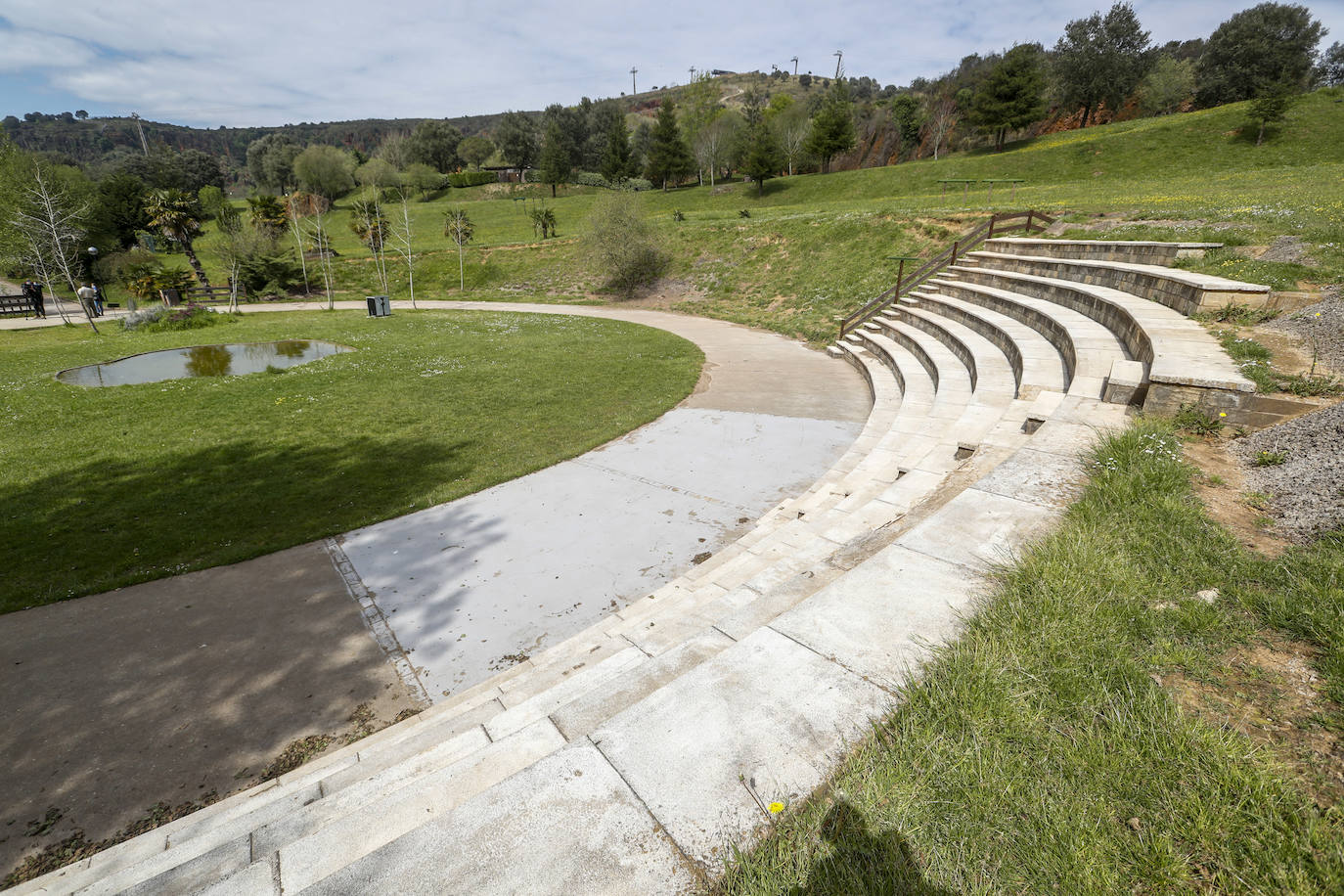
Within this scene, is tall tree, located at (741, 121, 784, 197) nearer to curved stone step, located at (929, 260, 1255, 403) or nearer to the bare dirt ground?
curved stone step, located at (929, 260, 1255, 403)

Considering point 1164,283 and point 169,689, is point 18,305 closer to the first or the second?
point 169,689

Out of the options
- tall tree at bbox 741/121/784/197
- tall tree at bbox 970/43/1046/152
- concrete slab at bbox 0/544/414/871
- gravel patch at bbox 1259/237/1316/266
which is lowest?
concrete slab at bbox 0/544/414/871

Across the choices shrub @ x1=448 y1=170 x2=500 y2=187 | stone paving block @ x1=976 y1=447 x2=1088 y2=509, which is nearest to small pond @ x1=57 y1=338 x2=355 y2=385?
stone paving block @ x1=976 y1=447 x2=1088 y2=509

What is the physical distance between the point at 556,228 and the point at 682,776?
5167 cm

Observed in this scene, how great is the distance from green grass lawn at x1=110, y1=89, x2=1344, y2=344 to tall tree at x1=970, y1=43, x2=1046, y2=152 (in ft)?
8.37

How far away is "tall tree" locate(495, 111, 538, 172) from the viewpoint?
86.2 metres

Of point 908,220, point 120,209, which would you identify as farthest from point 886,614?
point 120,209

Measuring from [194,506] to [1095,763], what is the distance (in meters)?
9.78

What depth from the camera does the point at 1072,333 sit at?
8.86 meters

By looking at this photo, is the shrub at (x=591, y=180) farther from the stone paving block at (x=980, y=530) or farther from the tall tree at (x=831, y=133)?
the stone paving block at (x=980, y=530)

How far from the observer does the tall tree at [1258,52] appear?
49.7 metres

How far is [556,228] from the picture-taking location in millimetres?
48688

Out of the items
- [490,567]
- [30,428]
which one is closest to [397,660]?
[490,567]

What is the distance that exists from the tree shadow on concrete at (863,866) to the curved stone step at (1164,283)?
9708 millimetres
